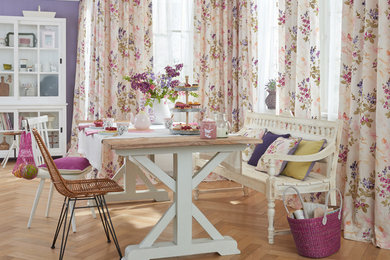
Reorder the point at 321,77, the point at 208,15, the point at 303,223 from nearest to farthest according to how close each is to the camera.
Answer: the point at 303,223 < the point at 321,77 < the point at 208,15

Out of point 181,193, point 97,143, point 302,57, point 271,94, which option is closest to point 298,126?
point 302,57

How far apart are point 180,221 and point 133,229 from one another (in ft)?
2.49

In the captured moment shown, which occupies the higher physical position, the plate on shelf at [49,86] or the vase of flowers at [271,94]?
the plate on shelf at [49,86]

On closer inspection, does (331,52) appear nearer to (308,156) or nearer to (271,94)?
(271,94)

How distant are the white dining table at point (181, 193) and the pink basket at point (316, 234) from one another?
16.7 inches

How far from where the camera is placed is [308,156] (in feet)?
11.0

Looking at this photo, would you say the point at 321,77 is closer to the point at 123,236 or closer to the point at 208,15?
the point at 208,15

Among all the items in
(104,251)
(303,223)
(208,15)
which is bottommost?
(104,251)

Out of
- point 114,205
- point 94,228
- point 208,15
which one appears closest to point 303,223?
point 94,228

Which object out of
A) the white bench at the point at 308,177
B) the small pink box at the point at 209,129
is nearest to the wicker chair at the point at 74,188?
the small pink box at the point at 209,129

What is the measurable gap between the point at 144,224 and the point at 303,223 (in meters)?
1.37

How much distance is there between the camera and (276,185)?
3.23 m

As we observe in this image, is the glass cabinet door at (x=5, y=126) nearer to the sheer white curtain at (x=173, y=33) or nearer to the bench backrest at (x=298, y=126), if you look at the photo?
the sheer white curtain at (x=173, y=33)

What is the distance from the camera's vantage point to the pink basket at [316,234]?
288 cm
